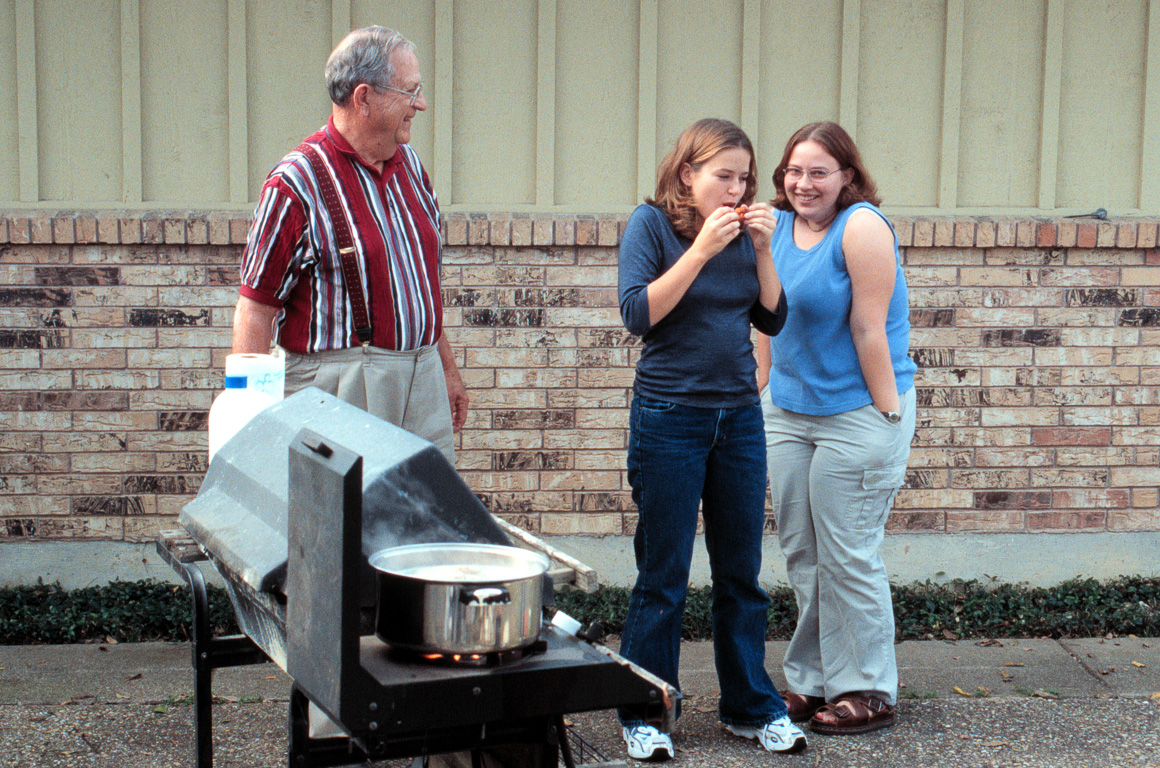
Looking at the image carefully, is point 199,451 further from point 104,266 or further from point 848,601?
point 848,601

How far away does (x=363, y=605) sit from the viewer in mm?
1917

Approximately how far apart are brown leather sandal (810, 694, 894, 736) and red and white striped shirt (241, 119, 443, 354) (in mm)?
1759

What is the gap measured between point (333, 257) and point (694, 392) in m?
1.09

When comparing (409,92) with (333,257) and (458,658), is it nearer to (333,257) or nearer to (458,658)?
(333,257)

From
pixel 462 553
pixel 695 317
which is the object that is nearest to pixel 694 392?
pixel 695 317

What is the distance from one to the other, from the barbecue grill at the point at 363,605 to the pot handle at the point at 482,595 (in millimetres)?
113

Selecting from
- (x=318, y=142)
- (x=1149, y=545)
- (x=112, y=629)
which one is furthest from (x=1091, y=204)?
(x=112, y=629)

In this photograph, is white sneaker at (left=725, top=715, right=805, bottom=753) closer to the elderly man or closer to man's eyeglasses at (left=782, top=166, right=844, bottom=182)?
the elderly man

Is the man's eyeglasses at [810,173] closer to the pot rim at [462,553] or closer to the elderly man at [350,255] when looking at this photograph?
the elderly man at [350,255]

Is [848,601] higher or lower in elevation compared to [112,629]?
higher

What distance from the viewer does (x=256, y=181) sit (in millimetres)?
5172

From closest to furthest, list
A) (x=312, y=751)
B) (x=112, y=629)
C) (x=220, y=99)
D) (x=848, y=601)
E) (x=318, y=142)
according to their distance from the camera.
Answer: (x=312, y=751) < (x=318, y=142) < (x=848, y=601) < (x=112, y=629) < (x=220, y=99)

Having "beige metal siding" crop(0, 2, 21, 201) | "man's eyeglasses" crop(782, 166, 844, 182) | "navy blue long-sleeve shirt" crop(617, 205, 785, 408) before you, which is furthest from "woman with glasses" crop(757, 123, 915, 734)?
"beige metal siding" crop(0, 2, 21, 201)

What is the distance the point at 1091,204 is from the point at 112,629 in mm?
4631
